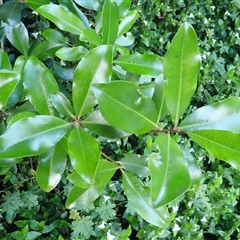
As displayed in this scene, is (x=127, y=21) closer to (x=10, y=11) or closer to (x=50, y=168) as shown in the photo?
(x=10, y=11)

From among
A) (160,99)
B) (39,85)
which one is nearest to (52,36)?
(39,85)

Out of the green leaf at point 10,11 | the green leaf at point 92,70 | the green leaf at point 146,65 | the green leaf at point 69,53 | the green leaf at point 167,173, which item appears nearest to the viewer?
the green leaf at point 167,173

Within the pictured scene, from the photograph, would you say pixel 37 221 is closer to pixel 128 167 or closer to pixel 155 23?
pixel 128 167

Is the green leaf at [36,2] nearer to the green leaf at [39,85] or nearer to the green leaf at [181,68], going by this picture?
the green leaf at [39,85]

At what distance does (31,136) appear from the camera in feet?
1.87

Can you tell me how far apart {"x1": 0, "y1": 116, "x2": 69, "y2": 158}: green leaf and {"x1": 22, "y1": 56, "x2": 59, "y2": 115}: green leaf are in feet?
0.24

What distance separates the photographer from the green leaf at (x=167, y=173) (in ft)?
1.57

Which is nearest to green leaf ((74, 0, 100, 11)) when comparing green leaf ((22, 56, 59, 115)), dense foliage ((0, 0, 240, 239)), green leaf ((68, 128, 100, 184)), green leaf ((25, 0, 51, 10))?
dense foliage ((0, 0, 240, 239))

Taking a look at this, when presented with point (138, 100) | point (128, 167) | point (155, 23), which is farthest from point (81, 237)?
point (155, 23)

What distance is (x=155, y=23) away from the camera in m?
1.88

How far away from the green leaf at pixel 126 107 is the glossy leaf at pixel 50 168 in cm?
18

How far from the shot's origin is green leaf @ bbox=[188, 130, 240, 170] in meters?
0.54

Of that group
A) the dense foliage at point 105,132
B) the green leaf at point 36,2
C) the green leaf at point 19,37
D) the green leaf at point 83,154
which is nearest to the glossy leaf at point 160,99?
the dense foliage at point 105,132

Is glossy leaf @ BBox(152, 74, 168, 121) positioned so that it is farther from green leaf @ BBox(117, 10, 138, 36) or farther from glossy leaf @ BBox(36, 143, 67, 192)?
green leaf @ BBox(117, 10, 138, 36)
